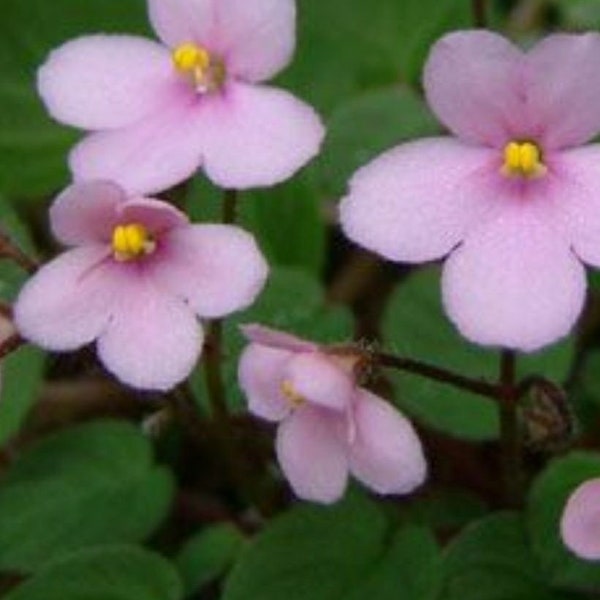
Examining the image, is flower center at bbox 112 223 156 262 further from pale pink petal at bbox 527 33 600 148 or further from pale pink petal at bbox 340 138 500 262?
pale pink petal at bbox 527 33 600 148

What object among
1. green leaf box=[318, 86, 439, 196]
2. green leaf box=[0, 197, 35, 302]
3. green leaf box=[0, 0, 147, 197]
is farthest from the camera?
green leaf box=[0, 0, 147, 197]

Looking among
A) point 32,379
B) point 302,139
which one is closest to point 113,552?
point 32,379

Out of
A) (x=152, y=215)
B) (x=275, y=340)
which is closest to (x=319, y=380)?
(x=275, y=340)

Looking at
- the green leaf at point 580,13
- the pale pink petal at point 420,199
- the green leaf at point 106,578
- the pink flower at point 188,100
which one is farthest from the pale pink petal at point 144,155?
the green leaf at point 580,13

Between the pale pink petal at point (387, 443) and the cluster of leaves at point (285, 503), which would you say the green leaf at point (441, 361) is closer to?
the cluster of leaves at point (285, 503)

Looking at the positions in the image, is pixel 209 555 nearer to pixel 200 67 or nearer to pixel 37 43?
pixel 200 67

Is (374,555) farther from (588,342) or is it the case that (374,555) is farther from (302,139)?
(588,342)

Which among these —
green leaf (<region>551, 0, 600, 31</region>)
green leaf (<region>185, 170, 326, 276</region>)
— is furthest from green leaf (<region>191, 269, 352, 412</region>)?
green leaf (<region>551, 0, 600, 31</region>)
